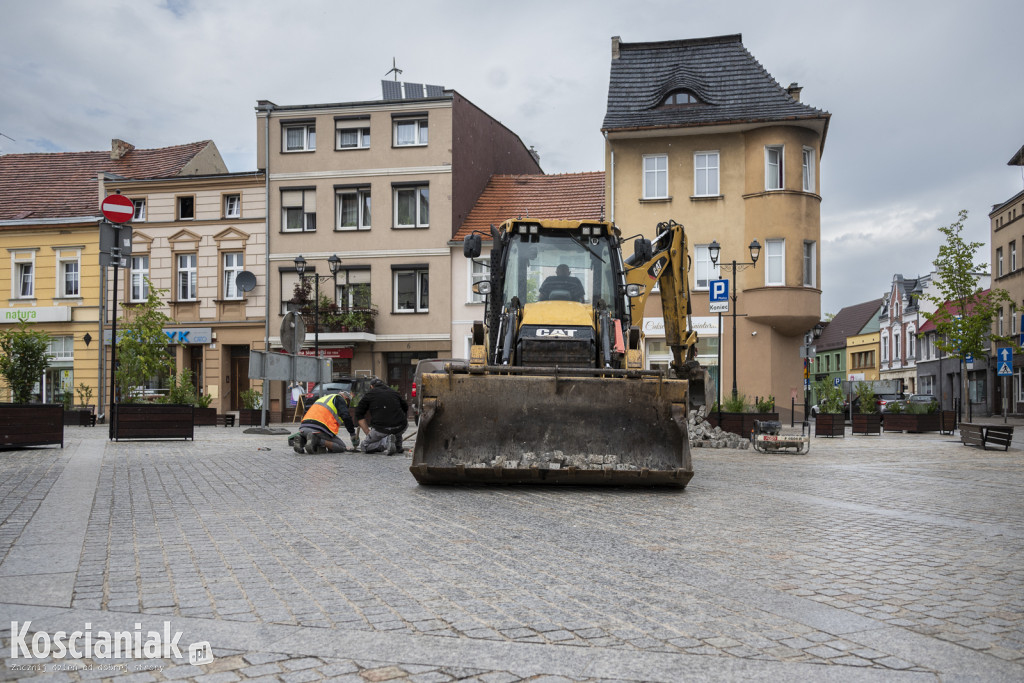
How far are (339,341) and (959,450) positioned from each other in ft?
80.0

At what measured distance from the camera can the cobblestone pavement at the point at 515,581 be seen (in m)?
4.18

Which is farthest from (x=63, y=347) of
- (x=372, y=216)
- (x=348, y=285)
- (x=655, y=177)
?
(x=655, y=177)

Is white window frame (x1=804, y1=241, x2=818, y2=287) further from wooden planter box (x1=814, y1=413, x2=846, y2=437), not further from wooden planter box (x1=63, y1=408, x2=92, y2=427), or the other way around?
wooden planter box (x1=63, y1=408, x2=92, y2=427)

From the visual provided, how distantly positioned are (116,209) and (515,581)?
14.0 m

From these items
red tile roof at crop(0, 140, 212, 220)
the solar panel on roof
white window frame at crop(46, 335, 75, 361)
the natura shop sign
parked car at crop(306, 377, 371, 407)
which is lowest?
parked car at crop(306, 377, 371, 407)

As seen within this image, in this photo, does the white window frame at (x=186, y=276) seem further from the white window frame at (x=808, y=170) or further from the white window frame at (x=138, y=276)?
the white window frame at (x=808, y=170)

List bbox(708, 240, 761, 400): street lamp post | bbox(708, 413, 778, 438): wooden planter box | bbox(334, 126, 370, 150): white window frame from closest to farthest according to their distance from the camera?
bbox(708, 413, 778, 438): wooden planter box < bbox(708, 240, 761, 400): street lamp post < bbox(334, 126, 370, 150): white window frame

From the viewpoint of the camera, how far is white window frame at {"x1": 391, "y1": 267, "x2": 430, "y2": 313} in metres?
38.4

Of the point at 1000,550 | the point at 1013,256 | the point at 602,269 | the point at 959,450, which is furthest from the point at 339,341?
the point at 1013,256

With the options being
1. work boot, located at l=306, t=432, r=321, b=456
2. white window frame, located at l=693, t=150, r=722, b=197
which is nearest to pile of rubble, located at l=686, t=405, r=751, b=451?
work boot, located at l=306, t=432, r=321, b=456

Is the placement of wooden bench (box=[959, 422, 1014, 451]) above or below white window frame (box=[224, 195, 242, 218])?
below

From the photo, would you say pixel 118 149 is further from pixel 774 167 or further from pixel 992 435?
pixel 992 435

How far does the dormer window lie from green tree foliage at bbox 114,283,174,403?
65.0 ft

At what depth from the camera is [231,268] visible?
4003 centimetres
